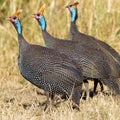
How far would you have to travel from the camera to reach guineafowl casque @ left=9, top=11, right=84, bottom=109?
5.98 meters

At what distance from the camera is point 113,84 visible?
6.67 meters

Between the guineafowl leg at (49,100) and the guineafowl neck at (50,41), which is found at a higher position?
the guineafowl neck at (50,41)

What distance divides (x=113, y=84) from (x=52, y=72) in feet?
3.09

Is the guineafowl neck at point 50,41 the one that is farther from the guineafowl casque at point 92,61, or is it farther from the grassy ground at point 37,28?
the grassy ground at point 37,28

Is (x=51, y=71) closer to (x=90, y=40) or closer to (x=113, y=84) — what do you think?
(x=113, y=84)

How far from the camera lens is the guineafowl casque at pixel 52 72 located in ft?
19.6

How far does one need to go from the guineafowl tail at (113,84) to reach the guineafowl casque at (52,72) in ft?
1.97

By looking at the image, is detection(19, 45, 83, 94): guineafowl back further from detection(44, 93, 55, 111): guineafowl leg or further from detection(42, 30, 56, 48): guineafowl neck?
detection(42, 30, 56, 48): guineafowl neck

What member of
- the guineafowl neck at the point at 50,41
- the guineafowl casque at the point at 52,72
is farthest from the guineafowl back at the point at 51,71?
the guineafowl neck at the point at 50,41

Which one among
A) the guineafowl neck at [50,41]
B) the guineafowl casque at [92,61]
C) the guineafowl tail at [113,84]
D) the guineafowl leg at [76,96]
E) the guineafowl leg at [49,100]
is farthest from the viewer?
the guineafowl neck at [50,41]

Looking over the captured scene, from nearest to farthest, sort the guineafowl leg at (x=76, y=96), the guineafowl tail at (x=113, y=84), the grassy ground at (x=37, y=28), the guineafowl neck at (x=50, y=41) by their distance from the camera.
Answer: the guineafowl leg at (x=76, y=96)
the guineafowl tail at (x=113, y=84)
the guineafowl neck at (x=50, y=41)
the grassy ground at (x=37, y=28)

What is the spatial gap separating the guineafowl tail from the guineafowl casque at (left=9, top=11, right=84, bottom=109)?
60cm

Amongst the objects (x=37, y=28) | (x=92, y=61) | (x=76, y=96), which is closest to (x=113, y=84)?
(x=92, y=61)

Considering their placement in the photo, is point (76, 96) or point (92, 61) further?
point (92, 61)
